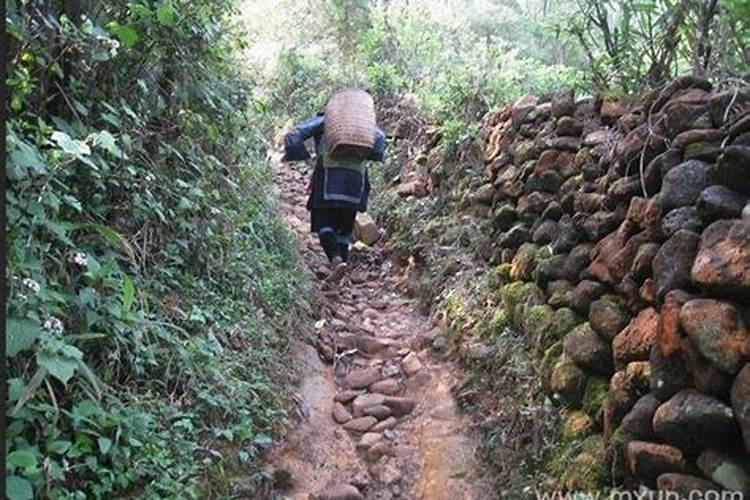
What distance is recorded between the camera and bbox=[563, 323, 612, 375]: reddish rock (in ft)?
10.7

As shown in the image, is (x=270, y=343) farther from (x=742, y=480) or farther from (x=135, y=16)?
(x=742, y=480)

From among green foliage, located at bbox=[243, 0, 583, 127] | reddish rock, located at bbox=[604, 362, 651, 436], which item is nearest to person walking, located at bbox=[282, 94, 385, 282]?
green foliage, located at bbox=[243, 0, 583, 127]

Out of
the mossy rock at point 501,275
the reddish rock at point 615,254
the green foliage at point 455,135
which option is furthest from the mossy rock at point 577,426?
the green foliage at point 455,135

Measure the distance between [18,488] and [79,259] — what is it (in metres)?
0.86

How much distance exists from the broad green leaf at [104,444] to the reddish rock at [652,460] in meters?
1.96

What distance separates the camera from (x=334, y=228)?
655 cm

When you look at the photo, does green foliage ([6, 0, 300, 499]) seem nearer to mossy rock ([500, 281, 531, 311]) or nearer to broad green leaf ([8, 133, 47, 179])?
broad green leaf ([8, 133, 47, 179])

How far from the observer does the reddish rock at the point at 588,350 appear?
3252 millimetres

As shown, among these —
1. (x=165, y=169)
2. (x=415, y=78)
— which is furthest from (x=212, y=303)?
(x=415, y=78)

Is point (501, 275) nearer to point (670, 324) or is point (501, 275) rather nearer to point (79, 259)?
point (670, 324)

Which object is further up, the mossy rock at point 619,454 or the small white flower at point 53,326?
the small white flower at point 53,326

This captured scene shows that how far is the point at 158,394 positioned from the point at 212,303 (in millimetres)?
1014

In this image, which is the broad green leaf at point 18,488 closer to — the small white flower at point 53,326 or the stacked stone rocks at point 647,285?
the small white flower at point 53,326

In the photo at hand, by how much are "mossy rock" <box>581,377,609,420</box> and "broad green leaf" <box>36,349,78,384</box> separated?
2.21 m
